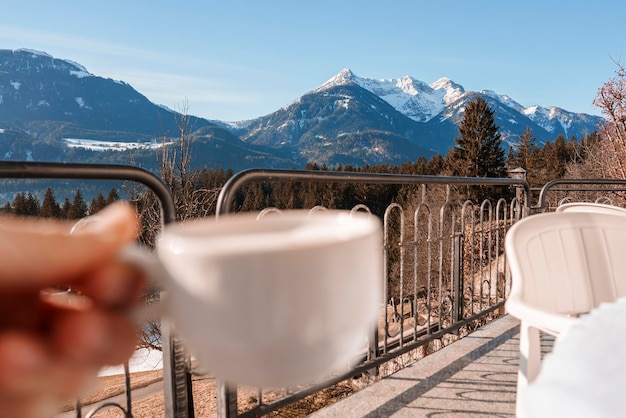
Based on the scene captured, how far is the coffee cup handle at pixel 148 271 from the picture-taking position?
0.24 metres

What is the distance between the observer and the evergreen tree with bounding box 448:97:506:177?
33531 millimetres

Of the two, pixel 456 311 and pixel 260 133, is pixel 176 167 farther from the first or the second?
pixel 260 133

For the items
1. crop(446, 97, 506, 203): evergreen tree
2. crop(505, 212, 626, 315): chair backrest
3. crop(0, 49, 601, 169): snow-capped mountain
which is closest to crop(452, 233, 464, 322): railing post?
crop(505, 212, 626, 315): chair backrest

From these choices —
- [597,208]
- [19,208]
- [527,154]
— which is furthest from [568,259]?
[527,154]

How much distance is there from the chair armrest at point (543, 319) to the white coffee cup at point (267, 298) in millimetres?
1109

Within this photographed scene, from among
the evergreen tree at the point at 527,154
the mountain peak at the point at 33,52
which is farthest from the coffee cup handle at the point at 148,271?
the mountain peak at the point at 33,52

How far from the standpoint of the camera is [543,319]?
1212 mm

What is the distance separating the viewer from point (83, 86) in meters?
155

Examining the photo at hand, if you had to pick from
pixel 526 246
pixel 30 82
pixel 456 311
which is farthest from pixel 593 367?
pixel 30 82

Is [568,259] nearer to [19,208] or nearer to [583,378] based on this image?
[583,378]

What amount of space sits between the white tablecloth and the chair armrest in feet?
0.35

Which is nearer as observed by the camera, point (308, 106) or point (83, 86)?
point (83, 86)

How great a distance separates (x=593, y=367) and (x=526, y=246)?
2.64ft

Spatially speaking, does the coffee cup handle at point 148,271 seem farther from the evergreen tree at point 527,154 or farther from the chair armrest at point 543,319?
the evergreen tree at point 527,154
